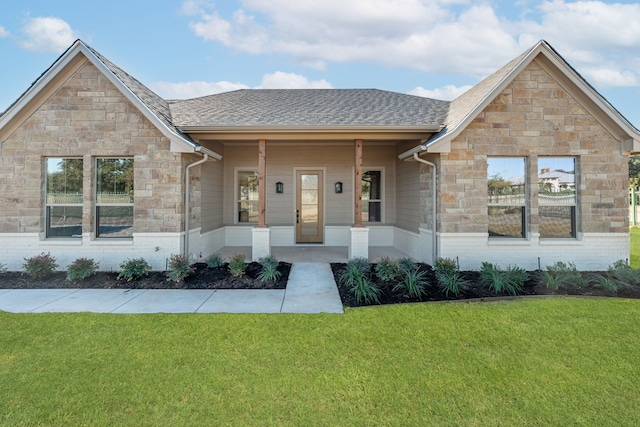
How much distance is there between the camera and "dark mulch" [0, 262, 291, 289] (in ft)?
20.3

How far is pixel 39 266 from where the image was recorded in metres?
6.50

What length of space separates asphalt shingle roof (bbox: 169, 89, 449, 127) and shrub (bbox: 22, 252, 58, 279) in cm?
412

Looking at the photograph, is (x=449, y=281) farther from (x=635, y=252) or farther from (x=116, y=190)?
(x=635, y=252)

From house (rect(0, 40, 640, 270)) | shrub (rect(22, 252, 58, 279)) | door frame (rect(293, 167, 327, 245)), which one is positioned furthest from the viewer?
door frame (rect(293, 167, 327, 245))

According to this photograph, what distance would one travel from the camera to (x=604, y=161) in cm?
726

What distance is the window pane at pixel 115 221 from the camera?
730 centimetres

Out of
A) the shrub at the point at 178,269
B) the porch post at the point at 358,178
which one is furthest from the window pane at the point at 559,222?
the shrub at the point at 178,269

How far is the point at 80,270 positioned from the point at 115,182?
2121 mm

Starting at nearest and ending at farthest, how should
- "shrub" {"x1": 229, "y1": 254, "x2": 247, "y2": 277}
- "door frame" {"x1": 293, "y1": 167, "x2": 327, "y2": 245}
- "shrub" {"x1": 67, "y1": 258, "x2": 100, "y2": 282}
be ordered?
1. "shrub" {"x1": 67, "y1": 258, "x2": 100, "y2": 282}
2. "shrub" {"x1": 229, "y1": 254, "x2": 247, "y2": 277}
3. "door frame" {"x1": 293, "y1": 167, "x2": 327, "y2": 245}

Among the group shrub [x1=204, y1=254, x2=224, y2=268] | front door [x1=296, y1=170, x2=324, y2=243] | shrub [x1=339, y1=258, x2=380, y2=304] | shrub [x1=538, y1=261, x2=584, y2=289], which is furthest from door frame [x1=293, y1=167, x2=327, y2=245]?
shrub [x1=538, y1=261, x2=584, y2=289]

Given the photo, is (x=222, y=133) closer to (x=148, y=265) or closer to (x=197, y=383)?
(x=148, y=265)

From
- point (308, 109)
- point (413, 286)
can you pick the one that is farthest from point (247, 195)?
point (413, 286)

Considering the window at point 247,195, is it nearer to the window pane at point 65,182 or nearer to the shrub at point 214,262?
the shrub at point 214,262

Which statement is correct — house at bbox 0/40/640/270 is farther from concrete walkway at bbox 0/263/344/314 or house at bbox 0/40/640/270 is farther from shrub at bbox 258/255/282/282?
shrub at bbox 258/255/282/282
